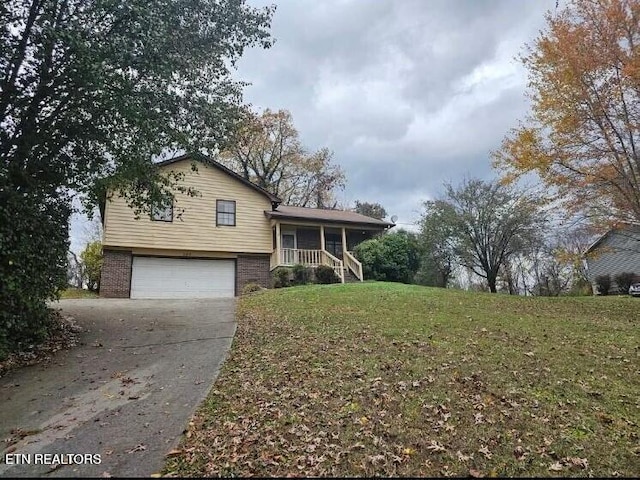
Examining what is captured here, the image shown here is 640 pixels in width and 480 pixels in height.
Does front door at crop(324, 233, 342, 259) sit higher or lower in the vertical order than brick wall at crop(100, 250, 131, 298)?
higher

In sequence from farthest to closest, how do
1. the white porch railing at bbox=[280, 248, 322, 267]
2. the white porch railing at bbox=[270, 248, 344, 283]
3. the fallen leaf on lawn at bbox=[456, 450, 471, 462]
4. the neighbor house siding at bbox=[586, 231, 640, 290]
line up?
the neighbor house siding at bbox=[586, 231, 640, 290]
the white porch railing at bbox=[280, 248, 322, 267]
the white porch railing at bbox=[270, 248, 344, 283]
the fallen leaf on lawn at bbox=[456, 450, 471, 462]

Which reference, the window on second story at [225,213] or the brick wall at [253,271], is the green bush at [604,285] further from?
the window on second story at [225,213]

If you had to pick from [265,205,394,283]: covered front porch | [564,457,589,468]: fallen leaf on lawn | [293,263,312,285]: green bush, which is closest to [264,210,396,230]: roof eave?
[265,205,394,283]: covered front porch

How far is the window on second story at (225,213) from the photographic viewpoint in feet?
62.6

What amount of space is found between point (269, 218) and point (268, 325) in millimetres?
11109

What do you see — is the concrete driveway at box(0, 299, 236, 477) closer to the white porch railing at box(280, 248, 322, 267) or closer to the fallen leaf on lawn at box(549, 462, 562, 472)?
the fallen leaf on lawn at box(549, 462, 562, 472)

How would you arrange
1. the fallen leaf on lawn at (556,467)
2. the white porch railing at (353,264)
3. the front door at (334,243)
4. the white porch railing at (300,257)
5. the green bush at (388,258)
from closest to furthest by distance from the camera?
the fallen leaf on lawn at (556,467) → the white porch railing at (353,264) → the white porch railing at (300,257) → the green bush at (388,258) → the front door at (334,243)

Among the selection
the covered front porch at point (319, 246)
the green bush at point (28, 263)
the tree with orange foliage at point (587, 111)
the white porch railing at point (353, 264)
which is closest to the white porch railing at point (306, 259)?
the covered front porch at point (319, 246)

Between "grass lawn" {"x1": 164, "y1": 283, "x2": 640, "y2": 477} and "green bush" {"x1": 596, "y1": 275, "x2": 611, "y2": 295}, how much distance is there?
15953 millimetres

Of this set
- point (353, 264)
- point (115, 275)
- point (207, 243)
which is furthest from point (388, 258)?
point (115, 275)

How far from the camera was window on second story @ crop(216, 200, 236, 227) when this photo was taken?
19078mm

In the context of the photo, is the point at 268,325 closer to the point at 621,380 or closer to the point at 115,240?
the point at 621,380

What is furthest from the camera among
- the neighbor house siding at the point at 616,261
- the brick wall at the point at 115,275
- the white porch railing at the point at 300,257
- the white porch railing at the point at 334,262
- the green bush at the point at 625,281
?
the neighbor house siding at the point at 616,261

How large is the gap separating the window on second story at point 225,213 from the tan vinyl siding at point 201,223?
0.55 feet
